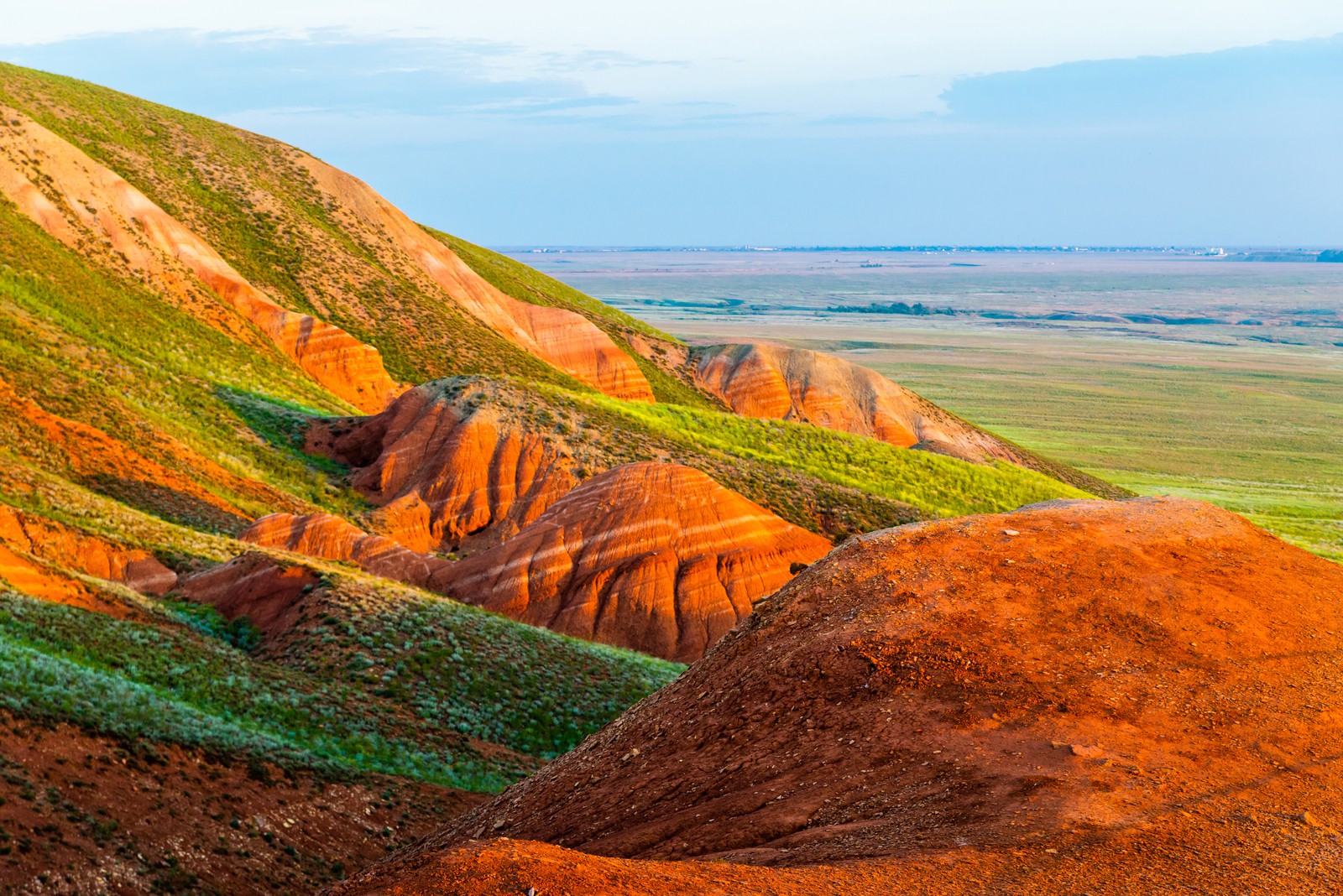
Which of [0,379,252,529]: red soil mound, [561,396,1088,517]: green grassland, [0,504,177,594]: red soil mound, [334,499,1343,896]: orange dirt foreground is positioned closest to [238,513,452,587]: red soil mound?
[0,379,252,529]: red soil mound

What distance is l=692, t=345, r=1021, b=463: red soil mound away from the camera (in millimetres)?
83938

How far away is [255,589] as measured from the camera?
3030cm

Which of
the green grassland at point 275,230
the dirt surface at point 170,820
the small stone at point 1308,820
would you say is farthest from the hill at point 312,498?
the small stone at point 1308,820

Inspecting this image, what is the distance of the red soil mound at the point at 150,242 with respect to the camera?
2352 inches

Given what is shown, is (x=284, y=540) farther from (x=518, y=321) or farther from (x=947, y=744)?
(x=518, y=321)

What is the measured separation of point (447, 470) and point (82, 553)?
688 inches

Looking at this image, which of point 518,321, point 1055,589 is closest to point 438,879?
point 1055,589

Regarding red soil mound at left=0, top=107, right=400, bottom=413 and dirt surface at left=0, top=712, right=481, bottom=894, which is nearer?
dirt surface at left=0, top=712, right=481, bottom=894

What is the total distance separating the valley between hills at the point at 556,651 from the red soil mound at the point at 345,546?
0.13 meters

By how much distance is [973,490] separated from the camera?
64625 mm

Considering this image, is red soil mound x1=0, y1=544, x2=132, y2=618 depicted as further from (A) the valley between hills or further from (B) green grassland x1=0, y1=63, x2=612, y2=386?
(B) green grassland x1=0, y1=63, x2=612, y2=386

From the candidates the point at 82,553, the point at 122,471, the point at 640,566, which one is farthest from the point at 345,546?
the point at 640,566

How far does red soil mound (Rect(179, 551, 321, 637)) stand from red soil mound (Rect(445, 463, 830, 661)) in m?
6.24

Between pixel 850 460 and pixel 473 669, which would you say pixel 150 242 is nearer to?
pixel 850 460
